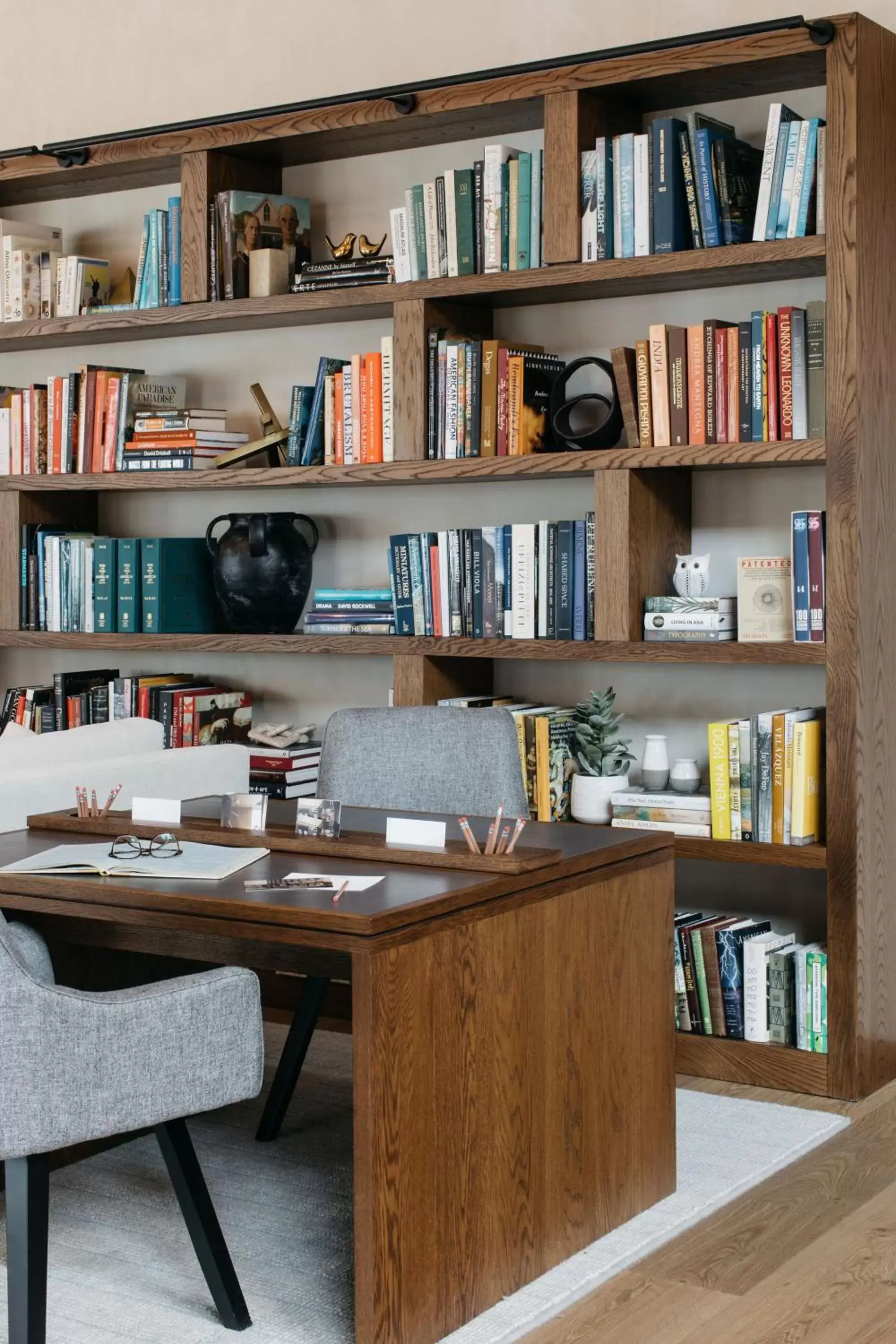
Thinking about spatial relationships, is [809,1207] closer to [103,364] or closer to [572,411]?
[572,411]

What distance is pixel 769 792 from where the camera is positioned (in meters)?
3.60

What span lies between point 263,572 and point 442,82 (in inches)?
52.2

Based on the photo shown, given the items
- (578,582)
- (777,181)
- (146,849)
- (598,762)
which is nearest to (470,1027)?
(146,849)

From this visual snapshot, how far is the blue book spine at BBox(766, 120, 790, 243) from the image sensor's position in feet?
11.6

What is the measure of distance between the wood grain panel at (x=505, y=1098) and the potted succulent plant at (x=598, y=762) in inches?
38.2

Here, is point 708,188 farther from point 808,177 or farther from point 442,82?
point 442,82

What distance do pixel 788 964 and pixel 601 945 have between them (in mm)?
1086

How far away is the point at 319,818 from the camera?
2732 millimetres

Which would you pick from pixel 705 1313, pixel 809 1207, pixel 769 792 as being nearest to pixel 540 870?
pixel 705 1313

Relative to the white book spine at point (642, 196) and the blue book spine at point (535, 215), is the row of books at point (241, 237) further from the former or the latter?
the white book spine at point (642, 196)

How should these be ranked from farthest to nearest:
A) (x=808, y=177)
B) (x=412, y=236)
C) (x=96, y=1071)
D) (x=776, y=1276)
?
(x=412, y=236) < (x=808, y=177) < (x=776, y=1276) < (x=96, y=1071)

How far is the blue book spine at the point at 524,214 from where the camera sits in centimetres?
390

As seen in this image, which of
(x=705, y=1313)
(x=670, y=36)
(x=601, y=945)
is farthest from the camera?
(x=670, y=36)

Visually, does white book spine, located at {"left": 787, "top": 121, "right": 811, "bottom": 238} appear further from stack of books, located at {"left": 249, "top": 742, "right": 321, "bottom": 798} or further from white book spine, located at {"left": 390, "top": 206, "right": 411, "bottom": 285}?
stack of books, located at {"left": 249, "top": 742, "right": 321, "bottom": 798}
